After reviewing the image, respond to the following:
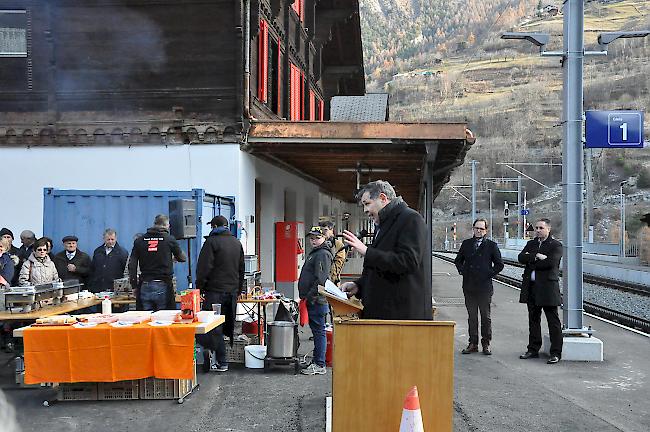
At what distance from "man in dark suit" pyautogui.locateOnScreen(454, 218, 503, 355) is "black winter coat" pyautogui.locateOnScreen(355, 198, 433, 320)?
533cm

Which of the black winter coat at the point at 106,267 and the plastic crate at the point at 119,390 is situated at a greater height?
the black winter coat at the point at 106,267

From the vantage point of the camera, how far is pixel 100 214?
11.6 m

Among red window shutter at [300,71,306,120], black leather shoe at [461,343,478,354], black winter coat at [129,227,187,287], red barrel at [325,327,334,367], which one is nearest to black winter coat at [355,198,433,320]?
red barrel at [325,327,334,367]

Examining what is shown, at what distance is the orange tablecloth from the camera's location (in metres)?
7.62

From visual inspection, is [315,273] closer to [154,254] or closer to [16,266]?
[154,254]

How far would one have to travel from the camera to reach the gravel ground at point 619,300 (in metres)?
19.2

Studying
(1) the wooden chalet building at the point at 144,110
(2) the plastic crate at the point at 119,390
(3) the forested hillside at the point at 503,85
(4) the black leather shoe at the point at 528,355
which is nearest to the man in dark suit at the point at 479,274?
(4) the black leather shoe at the point at 528,355

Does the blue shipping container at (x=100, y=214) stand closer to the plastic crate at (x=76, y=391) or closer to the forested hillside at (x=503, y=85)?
the plastic crate at (x=76, y=391)

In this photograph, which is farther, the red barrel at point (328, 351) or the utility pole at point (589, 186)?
the utility pole at point (589, 186)

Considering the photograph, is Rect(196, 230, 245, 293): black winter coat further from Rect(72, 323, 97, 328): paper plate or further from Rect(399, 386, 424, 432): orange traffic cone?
Rect(399, 386, 424, 432): orange traffic cone

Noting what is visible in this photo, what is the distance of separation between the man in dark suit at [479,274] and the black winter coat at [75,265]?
516 centimetres

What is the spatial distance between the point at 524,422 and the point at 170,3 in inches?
366

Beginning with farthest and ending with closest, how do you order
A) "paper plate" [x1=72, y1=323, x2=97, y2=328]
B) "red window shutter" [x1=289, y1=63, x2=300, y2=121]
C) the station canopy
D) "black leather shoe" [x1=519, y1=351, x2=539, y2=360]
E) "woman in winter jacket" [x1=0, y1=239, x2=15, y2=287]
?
"red window shutter" [x1=289, y1=63, x2=300, y2=121] → the station canopy → "black leather shoe" [x1=519, y1=351, x2=539, y2=360] → "woman in winter jacket" [x1=0, y1=239, x2=15, y2=287] → "paper plate" [x1=72, y1=323, x2=97, y2=328]

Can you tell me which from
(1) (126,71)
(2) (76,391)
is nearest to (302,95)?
(1) (126,71)
